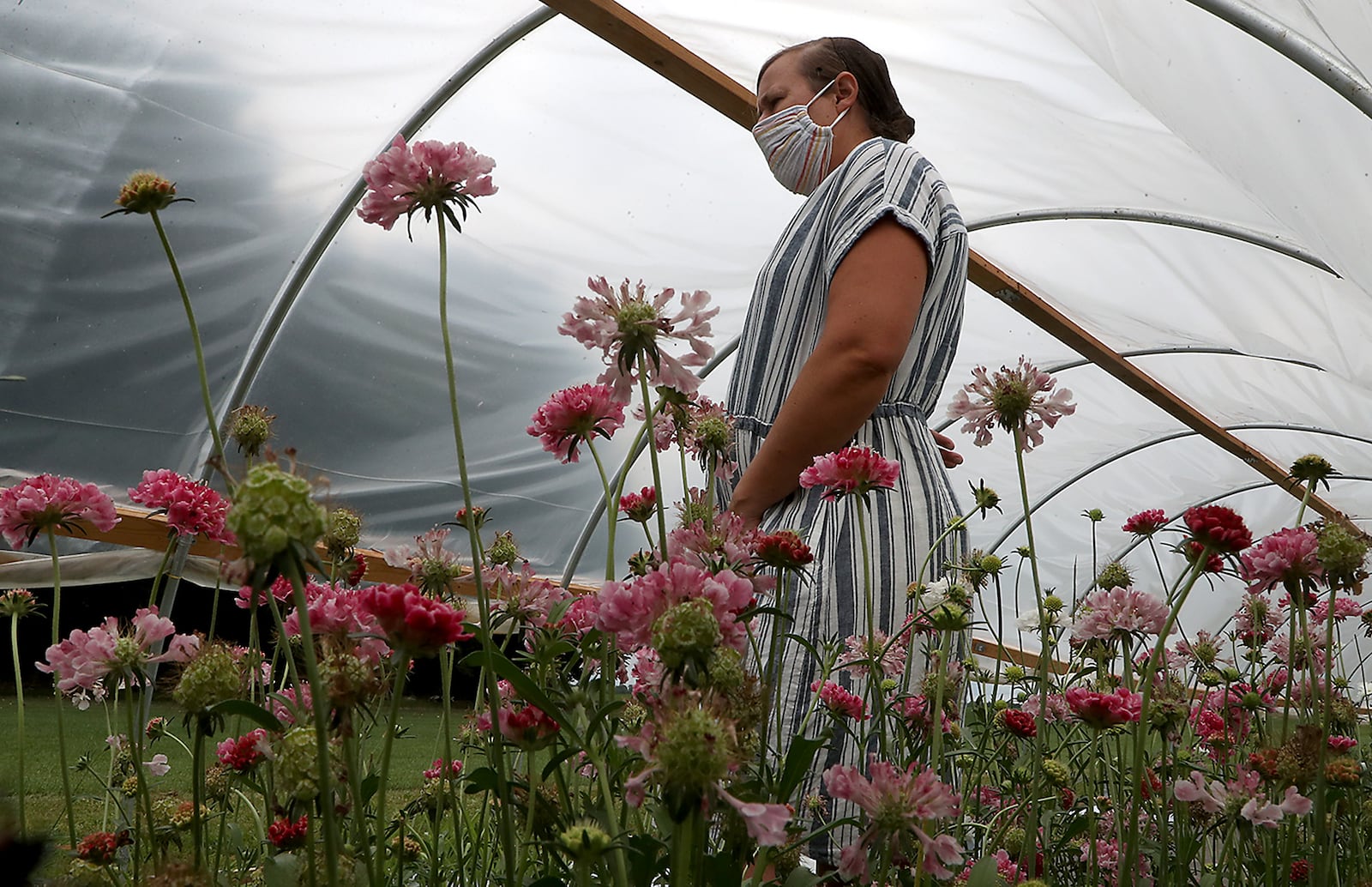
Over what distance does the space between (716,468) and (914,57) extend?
9.07ft

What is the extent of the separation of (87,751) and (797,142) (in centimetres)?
195

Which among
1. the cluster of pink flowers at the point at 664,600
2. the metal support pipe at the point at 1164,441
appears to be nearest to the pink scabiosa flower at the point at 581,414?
the cluster of pink flowers at the point at 664,600

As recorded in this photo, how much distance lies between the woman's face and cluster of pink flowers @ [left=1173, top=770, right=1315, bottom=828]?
112cm

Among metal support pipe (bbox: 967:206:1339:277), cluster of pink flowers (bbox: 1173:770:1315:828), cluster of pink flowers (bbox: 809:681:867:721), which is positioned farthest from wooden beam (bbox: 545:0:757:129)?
cluster of pink flowers (bbox: 1173:770:1315:828)

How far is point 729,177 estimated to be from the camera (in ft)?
13.2

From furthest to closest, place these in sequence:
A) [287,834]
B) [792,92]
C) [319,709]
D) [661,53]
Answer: [661,53] → [792,92] → [287,834] → [319,709]

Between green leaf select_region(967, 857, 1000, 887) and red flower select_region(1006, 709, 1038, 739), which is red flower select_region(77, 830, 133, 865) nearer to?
green leaf select_region(967, 857, 1000, 887)

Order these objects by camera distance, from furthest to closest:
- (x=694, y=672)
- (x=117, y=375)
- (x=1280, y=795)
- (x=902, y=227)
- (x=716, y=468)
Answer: (x=117, y=375) → (x=902, y=227) → (x=716, y=468) → (x=1280, y=795) → (x=694, y=672)

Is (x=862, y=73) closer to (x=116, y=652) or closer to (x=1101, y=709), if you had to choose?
(x=1101, y=709)

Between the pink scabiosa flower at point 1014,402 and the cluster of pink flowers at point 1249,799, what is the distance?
0.40 metres

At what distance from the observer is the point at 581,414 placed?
2.96 feet

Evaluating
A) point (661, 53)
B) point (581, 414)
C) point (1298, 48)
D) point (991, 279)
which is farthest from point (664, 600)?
point (991, 279)

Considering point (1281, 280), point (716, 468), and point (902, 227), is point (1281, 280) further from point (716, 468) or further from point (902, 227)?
point (716, 468)

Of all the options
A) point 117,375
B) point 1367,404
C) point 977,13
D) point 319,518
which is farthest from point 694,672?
point 1367,404
